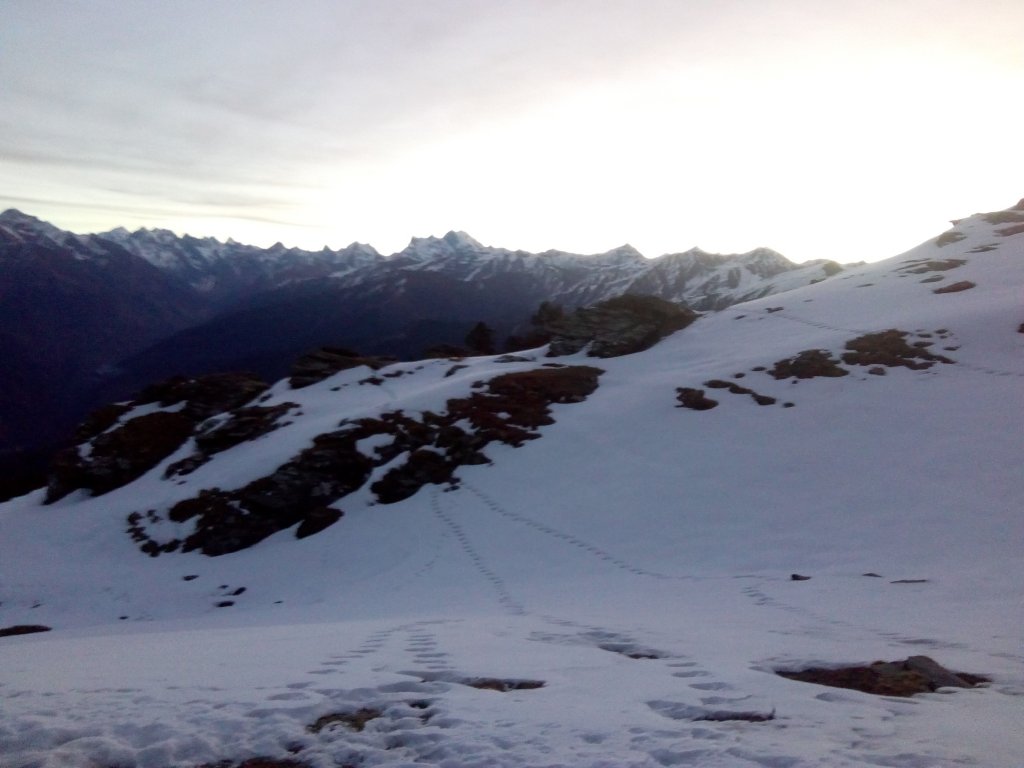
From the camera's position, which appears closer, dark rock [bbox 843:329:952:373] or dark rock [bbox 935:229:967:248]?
dark rock [bbox 843:329:952:373]

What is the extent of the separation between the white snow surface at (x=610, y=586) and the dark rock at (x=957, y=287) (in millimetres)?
813

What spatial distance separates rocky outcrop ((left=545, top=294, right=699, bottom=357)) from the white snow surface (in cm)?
215

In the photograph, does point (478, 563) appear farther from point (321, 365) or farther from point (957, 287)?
point (957, 287)

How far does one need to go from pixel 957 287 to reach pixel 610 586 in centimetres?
4193

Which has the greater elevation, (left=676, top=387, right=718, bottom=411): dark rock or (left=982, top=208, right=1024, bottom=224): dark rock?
(left=982, top=208, right=1024, bottom=224): dark rock

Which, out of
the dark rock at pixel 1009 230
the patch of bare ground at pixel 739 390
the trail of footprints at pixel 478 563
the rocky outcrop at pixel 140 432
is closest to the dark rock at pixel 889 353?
the patch of bare ground at pixel 739 390

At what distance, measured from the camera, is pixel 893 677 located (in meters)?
8.36

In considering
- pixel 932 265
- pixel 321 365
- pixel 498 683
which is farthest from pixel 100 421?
pixel 932 265

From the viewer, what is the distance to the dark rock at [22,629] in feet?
74.7

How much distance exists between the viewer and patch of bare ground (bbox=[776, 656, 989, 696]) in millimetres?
8102

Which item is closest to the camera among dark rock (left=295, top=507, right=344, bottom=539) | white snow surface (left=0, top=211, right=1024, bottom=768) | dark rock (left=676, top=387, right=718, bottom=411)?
white snow surface (left=0, top=211, right=1024, bottom=768)

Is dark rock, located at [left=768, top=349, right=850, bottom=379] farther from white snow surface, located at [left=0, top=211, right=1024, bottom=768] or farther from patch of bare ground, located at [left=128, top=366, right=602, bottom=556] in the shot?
patch of bare ground, located at [left=128, top=366, right=602, bottom=556]

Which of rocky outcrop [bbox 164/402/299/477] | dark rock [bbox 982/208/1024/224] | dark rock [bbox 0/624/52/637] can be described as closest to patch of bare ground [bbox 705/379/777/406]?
rocky outcrop [bbox 164/402/299/477]

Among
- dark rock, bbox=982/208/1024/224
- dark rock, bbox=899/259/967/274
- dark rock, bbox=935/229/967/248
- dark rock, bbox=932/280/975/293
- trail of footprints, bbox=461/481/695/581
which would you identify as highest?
dark rock, bbox=982/208/1024/224
